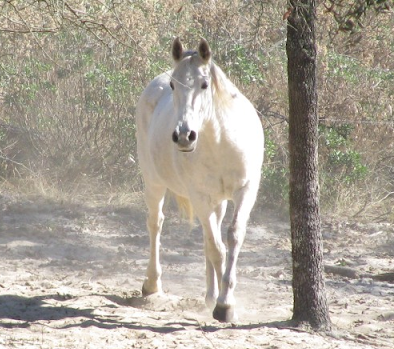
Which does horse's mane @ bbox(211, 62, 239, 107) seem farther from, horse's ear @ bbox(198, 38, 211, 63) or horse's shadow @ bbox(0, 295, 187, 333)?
horse's shadow @ bbox(0, 295, 187, 333)

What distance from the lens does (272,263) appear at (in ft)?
23.9

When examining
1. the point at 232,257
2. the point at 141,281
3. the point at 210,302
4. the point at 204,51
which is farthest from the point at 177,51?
the point at 141,281

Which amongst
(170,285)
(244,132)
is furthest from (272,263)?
(244,132)

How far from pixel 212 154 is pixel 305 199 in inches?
35.8

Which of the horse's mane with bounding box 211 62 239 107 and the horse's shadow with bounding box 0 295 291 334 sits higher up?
the horse's mane with bounding box 211 62 239 107

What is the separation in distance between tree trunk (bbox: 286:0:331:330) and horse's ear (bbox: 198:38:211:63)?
658mm

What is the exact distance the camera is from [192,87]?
5.19 m

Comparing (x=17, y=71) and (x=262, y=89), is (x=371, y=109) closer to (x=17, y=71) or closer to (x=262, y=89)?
(x=262, y=89)

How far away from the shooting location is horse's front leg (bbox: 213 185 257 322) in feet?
17.4

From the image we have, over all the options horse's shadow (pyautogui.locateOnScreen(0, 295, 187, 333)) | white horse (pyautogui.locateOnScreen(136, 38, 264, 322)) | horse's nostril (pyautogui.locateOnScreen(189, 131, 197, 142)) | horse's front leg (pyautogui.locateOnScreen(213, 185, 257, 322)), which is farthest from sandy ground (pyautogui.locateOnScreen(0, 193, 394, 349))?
horse's nostril (pyautogui.locateOnScreen(189, 131, 197, 142))

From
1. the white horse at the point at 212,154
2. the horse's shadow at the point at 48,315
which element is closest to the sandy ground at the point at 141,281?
the horse's shadow at the point at 48,315

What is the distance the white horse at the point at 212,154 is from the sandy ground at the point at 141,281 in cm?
42

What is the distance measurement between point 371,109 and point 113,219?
12.4ft

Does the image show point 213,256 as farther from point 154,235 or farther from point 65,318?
point 65,318
